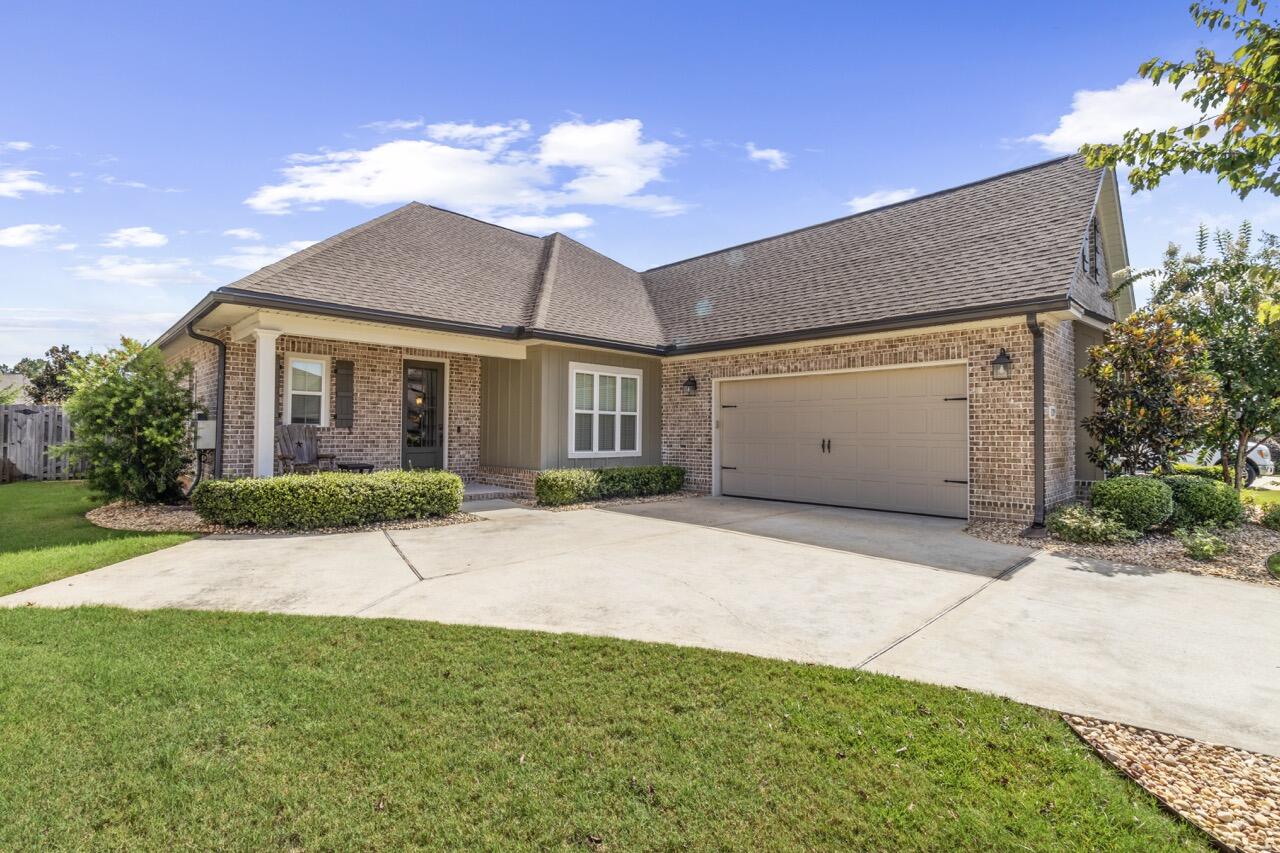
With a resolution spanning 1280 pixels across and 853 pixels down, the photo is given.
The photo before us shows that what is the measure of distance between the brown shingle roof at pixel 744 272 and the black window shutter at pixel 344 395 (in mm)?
1879

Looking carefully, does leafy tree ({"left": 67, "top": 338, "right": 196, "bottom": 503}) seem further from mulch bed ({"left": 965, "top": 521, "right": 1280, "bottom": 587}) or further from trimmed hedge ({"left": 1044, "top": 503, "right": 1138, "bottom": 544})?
trimmed hedge ({"left": 1044, "top": 503, "right": 1138, "bottom": 544})

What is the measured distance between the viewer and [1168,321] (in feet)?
27.7

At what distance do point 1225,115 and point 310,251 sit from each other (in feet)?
35.9

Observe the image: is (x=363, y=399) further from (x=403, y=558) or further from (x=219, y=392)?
(x=403, y=558)

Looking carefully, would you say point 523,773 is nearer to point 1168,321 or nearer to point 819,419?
point 819,419

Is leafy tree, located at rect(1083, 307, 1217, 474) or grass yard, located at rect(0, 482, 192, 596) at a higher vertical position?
leafy tree, located at rect(1083, 307, 1217, 474)

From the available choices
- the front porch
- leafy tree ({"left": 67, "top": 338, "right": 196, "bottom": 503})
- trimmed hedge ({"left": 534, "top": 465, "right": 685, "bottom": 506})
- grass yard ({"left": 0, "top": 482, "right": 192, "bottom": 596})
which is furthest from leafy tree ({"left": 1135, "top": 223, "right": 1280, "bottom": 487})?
leafy tree ({"left": 67, "top": 338, "right": 196, "bottom": 503})

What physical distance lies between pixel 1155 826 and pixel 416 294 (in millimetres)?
10620

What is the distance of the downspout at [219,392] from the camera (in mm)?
9241

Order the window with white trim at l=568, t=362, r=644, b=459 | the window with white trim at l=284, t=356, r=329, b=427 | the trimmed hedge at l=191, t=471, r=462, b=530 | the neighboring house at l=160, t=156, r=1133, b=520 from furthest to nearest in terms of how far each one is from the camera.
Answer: the window with white trim at l=568, t=362, r=644, b=459
the window with white trim at l=284, t=356, r=329, b=427
the neighboring house at l=160, t=156, r=1133, b=520
the trimmed hedge at l=191, t=471, r=462, b=530

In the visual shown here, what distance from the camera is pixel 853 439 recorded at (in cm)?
999

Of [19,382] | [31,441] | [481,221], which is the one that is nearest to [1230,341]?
[481,221]

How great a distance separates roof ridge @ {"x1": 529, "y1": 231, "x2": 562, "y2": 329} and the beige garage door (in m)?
3.85

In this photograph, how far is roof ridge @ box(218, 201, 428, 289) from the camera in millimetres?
8500
